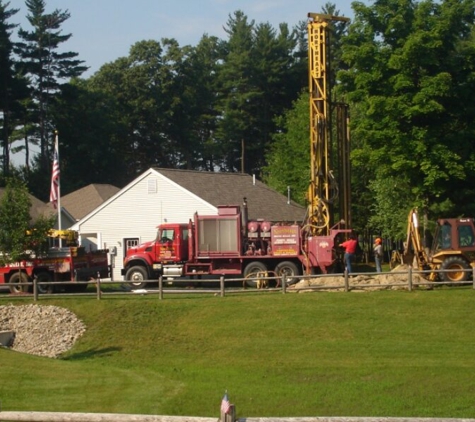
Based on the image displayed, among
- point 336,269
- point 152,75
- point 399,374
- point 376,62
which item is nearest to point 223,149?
point 152,75

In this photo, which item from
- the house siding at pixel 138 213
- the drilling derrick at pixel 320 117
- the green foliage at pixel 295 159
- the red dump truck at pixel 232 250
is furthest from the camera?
the green foliage at pixel 295 159

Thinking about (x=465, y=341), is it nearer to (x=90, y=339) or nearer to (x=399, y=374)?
(x=399, y=374)

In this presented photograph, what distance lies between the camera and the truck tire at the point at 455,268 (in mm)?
29969

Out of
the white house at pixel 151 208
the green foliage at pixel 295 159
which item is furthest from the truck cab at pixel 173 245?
the green foliage at pixel 295 159

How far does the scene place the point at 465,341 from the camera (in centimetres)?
2381

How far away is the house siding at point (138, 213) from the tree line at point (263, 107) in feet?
30.2

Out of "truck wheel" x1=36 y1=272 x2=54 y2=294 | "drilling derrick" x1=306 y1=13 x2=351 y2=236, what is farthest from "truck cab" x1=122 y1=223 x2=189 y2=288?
"drilling derrick" x1=306 y1=13 x2=351 y2=236

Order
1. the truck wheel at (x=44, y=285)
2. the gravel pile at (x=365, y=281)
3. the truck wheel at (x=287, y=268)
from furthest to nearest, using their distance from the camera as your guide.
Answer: the truck wheel at (x=287, y=268), the truck wheel at (x=44, y=285), the gravel pile at (x=365, y=281)

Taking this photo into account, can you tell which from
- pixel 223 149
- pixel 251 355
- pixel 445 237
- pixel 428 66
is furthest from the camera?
pixel 223 149

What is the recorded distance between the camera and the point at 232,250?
3559 cm

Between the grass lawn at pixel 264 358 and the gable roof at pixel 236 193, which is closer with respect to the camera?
the grass lawn at pixel 264 358

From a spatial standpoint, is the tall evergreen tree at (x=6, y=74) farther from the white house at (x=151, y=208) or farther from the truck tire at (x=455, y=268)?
the truck tire at (x=455, y=268)

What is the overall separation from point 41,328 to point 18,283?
16.0 ft

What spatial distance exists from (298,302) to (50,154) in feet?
200
